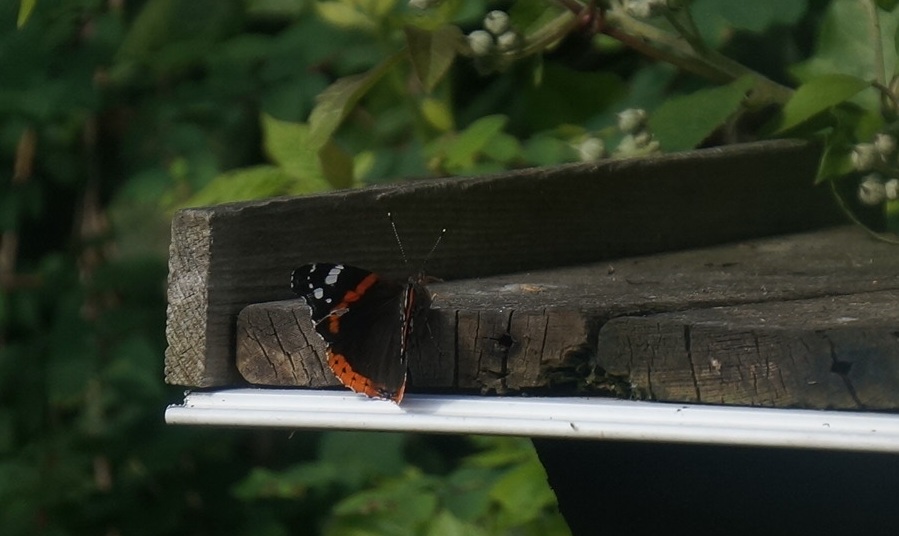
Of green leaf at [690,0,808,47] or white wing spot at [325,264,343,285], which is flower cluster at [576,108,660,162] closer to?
green leaf at [690,0,808,47]

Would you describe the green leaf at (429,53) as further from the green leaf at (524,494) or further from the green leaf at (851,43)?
the green leaf at (524,494)

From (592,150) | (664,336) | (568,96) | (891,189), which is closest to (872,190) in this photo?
(891,189)

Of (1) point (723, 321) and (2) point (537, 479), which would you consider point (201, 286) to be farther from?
(2) point (537, 479)

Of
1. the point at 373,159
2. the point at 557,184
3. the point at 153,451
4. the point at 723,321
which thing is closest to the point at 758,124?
the point at 557,184

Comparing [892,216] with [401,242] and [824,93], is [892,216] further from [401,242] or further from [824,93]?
[401,242]

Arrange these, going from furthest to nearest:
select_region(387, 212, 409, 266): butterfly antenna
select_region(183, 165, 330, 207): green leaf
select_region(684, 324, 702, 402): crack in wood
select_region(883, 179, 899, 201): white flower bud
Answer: select_region(183, 165, 330, 207): green leaf, select_region(883, 179, 899, 201): white flower bud, select_region(387, 212, 409, 266): butterfly antenna, select_region(684, 324, 702, 402): crack in wood

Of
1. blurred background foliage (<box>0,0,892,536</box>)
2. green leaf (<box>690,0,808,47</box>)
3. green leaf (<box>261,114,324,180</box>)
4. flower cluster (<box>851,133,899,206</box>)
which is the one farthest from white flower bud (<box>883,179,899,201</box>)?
green leaf (<box>261,114,324,180</box>)
